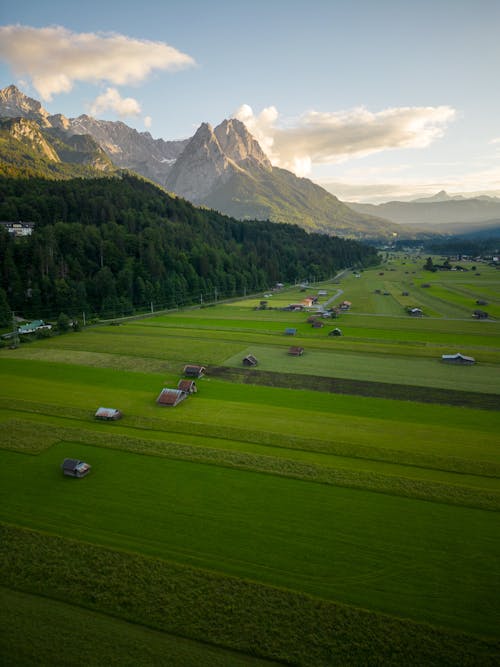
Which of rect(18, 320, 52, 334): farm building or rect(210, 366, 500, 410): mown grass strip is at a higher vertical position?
rect(18, 320, 52, 334): farm building

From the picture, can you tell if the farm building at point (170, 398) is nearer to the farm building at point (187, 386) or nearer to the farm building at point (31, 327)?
the farm building at point (187, 386)

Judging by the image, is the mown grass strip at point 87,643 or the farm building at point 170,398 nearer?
the mown grass strip at point 87,643

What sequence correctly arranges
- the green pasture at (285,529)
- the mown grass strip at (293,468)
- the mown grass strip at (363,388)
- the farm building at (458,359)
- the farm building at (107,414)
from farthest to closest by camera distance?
the farm building at (458,359) → the mown grass strip at (363,388) → the farm building at (107,414) → the mown grass strip at (293,468) → the green pasture at (285,529)

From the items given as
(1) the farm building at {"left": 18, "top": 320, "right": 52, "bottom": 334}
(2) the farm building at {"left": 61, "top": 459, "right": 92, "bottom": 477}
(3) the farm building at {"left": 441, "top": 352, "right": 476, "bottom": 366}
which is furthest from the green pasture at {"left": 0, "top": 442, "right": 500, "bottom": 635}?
(1) the farm building at {"left": 18, "top": 320, "right": 52, "bottom": 334}

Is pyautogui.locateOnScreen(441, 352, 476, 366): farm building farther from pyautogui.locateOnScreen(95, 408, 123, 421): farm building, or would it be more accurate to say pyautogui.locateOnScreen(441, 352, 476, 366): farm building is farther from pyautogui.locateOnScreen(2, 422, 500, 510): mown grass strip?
pyautogui.locateOnScreen(95, 408, 123, 421): farm building

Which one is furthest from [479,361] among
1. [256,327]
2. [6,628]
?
[6,628]

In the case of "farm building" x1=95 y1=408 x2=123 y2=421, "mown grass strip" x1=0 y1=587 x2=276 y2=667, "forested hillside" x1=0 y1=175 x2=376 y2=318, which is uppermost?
"forested hillside" x1=0 y1=175 x2=376 y2=318

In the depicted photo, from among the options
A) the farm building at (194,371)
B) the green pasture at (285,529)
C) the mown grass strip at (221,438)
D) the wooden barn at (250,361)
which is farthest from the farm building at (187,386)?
the green pasture at (285,529)

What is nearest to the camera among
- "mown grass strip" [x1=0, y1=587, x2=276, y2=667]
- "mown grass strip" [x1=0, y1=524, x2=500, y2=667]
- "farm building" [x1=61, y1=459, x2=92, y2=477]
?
"mown grass strip" [x1=0, y1=587, x2=276, y2=667]
